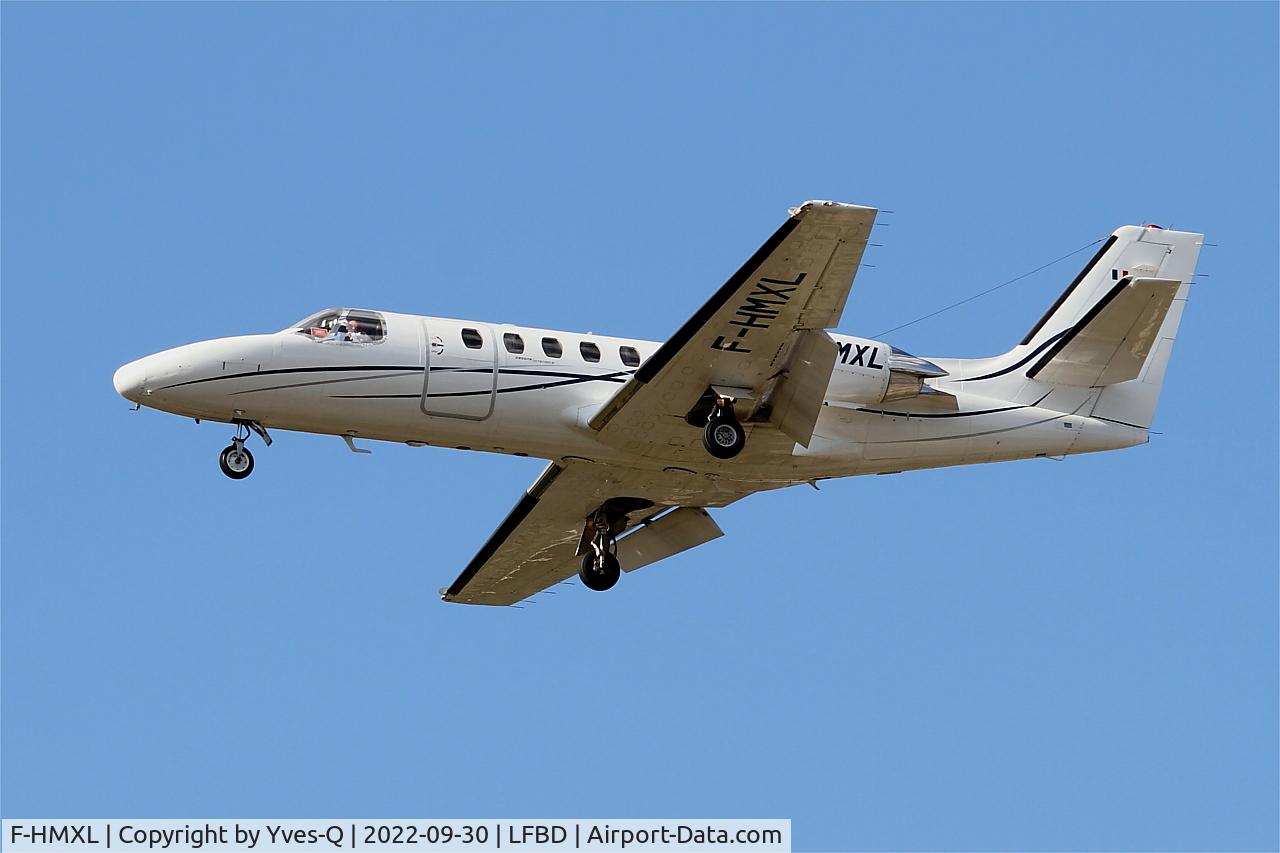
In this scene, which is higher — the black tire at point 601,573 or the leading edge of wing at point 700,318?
the leading edge of wing at point 700,318

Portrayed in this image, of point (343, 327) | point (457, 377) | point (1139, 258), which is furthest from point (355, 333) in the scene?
point (1139, 258)

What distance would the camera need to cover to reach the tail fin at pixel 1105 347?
2862cm

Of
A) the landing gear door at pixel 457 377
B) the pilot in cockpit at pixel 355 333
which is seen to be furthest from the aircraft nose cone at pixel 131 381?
the landing gear door at pixel 457 377

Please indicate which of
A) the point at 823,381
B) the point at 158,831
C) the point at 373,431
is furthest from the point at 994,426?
the point at 158,831

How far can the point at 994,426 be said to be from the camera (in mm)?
28516

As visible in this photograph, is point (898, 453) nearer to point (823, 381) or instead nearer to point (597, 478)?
point (823, 381)

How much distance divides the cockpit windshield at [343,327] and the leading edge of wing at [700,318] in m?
3.39

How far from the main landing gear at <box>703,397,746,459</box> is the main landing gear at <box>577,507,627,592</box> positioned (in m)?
4.44

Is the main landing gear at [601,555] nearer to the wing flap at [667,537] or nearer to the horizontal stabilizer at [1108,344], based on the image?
the wing flap at [667,537]

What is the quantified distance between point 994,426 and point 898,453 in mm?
1682

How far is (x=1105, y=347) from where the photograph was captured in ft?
95.0

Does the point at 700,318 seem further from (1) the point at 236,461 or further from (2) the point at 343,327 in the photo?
(1) the point at 236,461

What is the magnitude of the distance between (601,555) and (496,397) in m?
4.73

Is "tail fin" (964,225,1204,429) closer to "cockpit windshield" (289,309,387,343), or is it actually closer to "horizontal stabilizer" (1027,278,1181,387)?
"horizontal stabilizer" (1027,278,1181,387)
